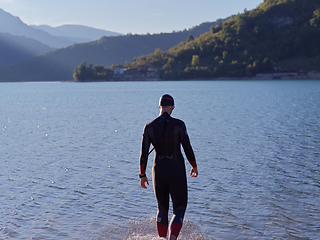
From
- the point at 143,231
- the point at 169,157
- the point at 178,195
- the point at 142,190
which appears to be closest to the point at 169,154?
the point at 169,157

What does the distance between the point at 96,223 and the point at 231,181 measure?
19.1ft

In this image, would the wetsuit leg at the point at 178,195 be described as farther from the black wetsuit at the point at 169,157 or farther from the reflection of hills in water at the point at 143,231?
the reflection of hills in water at the point at 143,231

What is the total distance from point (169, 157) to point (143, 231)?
2761 millimetres

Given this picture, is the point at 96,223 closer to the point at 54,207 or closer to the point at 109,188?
the point at 54,207

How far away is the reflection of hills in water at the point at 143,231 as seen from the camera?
7.76 m

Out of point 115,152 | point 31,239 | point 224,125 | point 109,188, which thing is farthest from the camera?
point 224,125

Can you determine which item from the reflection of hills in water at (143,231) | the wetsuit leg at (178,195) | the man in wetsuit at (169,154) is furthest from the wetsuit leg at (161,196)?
the reflection of hills in water at (143,231)

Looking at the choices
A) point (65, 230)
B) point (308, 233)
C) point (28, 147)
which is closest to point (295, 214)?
point (308, 233)

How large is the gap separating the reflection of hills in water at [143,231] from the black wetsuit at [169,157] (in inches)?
54.8

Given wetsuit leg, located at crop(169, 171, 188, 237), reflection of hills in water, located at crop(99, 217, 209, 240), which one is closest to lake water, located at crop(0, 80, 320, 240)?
reflection of hills in water, located at crop(99, 217, 209, 240)

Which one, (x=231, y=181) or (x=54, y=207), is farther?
(x=231, y=181)

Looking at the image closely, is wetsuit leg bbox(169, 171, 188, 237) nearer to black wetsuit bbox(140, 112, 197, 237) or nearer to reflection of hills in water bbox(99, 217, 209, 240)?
black wetsuit bbox(140, 112, 197, 237)

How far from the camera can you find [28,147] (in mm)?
20875

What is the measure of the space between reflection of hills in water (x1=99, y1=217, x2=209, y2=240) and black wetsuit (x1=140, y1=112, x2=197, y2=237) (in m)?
1.39
